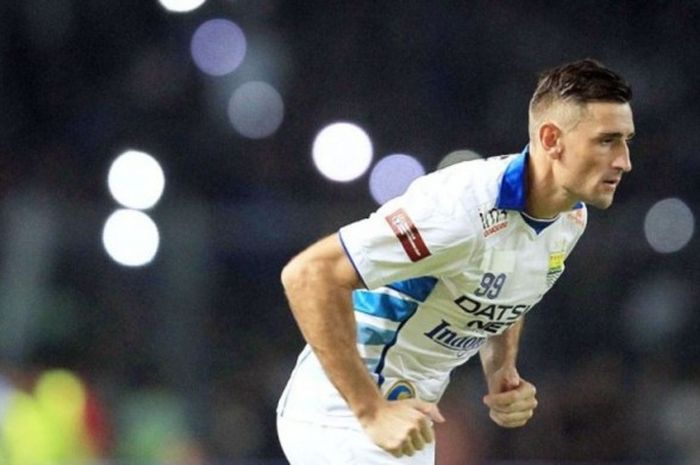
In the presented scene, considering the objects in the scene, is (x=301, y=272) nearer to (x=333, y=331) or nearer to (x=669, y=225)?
(x=333, y=331)

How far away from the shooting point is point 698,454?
4.77m

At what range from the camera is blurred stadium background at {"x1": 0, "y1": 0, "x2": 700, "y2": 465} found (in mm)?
5055

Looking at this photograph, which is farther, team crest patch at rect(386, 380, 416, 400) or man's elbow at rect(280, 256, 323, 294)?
team crest patch at rect(386, 380, 416, 400)

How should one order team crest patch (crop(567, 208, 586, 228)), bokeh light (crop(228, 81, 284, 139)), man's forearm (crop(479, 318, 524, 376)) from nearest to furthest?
team crest patch (crop(567, 208, 586, 228)), man's forearm (crop(479, 318, 524, 376)), bokeh light (crop(228, 81, 284, 139))

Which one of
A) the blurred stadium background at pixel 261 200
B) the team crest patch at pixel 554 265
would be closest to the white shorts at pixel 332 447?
the team crest patch at pixel 554 265

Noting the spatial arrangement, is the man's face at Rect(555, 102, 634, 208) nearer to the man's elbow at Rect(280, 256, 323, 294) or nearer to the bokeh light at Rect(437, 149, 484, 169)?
the man's elbow at Rect(280, 256, 323, 294)

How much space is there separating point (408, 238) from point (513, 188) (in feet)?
0.78

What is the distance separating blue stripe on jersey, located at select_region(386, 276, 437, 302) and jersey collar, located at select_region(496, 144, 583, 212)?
171mm

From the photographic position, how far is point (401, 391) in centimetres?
230

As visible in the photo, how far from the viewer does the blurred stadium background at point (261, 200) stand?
5.05m

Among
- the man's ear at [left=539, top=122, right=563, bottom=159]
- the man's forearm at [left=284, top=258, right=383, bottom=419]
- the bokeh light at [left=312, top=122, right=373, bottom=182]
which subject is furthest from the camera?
the bokeh light at [left=312, top=122, right=373, bottom=182]

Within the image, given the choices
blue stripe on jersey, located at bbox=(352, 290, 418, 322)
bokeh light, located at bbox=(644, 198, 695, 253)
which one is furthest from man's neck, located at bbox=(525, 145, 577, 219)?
bokeh light, located at bbox=(644, 198, 695, 253)

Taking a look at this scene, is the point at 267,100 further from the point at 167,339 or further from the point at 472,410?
the point at 472,410

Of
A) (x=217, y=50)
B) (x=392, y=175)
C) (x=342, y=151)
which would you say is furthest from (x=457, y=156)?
(x=217, y=50)
